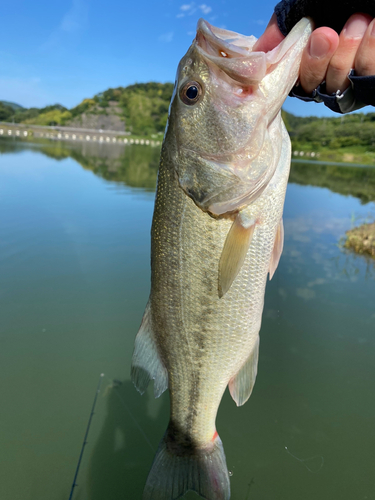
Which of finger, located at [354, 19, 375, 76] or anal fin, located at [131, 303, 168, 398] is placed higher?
finger, located at [354, 19, 375, 76]

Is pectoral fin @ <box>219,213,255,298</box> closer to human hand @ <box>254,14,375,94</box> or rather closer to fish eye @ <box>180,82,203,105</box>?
fish eye @ <box>180,82,203,105</box>

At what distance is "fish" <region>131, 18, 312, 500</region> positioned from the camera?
1414mm

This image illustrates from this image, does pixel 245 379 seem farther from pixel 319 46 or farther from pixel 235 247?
pixel 319 46

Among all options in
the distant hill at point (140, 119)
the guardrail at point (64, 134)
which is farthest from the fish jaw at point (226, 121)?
the guardrail at point (64, 134)

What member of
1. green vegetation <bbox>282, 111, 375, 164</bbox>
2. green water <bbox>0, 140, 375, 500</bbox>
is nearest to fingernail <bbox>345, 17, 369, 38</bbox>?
green water <bbox>0, 140, 375, 500</bbox>

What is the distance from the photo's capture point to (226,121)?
1466 mm

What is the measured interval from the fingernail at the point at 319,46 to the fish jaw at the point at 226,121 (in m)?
0.04

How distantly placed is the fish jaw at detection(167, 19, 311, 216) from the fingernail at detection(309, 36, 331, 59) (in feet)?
0.12

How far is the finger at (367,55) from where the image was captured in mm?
1287

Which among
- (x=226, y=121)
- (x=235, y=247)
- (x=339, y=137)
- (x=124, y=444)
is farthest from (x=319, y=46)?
(x=339, y=137)

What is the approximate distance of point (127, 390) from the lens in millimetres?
3494

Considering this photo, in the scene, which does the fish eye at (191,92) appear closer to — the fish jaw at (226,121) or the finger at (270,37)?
the fish jaw at (226,121)

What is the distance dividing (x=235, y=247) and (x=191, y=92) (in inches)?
30.5

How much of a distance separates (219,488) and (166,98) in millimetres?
112314
